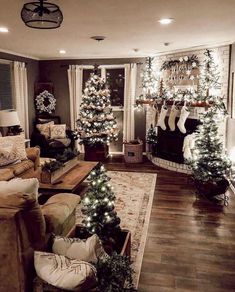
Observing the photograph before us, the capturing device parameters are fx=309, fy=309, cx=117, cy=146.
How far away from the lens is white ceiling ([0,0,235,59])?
3.35 m

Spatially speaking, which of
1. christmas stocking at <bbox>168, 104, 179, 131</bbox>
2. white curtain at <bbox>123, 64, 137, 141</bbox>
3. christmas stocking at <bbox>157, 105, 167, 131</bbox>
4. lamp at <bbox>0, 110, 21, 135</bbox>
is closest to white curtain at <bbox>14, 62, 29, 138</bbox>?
lamp at <bbox>0, 110, 21, 135</bbox>

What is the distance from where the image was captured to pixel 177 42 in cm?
595

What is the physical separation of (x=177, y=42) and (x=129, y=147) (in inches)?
113

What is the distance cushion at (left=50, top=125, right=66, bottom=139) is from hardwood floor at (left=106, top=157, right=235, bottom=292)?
3.40 metres

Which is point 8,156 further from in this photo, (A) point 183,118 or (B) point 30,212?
(A) point 183,118

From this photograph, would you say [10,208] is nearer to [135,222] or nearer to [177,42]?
[135,222]

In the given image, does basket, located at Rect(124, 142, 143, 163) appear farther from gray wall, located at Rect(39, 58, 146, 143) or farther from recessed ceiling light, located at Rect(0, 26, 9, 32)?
recessed ceiling light, located at Rect(0, 26, 9, 32)

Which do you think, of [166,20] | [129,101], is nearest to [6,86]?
[129,101]

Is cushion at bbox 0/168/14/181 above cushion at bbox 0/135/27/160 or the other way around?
the other way around

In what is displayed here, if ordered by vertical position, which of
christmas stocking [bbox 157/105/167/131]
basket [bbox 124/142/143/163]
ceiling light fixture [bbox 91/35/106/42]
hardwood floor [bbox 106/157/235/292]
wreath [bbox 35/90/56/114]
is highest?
ceiling light fixture [bbox 91/35/106/42]

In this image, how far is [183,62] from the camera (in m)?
7.04

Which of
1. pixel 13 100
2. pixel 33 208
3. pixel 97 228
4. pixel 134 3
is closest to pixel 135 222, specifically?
pixel 97 228

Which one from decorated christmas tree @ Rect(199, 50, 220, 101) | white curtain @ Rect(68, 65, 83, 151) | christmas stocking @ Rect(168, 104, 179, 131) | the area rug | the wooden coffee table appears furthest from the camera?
white curtain @ Rect(68, 65, 83, 151)

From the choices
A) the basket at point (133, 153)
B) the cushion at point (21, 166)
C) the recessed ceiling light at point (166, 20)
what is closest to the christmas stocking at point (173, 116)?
the basket at point (133, 153)
